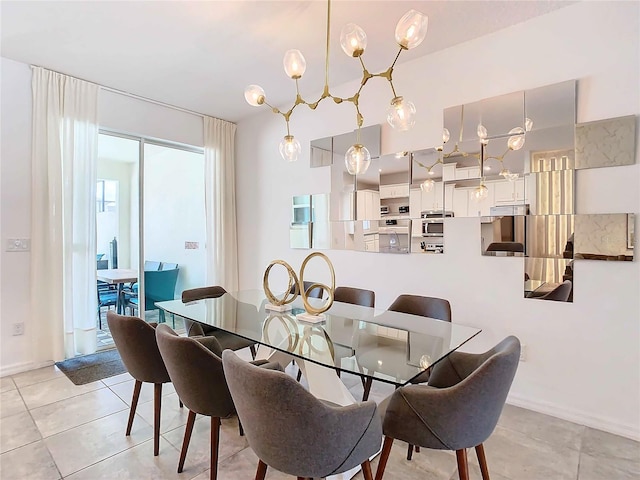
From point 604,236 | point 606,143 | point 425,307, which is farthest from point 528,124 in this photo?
point 425,307

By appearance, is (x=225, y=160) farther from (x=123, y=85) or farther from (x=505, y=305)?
(x=505, y=305)

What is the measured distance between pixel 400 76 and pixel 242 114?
2.27 m

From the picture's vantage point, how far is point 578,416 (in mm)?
2332

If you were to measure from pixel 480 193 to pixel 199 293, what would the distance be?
2.54 m

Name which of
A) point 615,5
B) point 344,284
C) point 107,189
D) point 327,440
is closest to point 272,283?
point 344,284

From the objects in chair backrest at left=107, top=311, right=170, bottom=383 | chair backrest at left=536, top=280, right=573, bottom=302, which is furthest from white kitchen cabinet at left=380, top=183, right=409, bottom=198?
chair backrest at left=107, top=311, right=170, bottom=383

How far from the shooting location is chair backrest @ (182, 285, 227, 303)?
2.94 m

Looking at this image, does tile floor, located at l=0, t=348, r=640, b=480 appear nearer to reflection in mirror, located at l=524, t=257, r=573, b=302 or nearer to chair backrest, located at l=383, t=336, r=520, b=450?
chair backrest, located at l=383, t=336, r=520, b=450

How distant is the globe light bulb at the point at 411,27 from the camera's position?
1589 mm

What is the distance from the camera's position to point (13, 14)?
248 cm

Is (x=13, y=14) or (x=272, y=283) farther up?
(x=13, y=14)

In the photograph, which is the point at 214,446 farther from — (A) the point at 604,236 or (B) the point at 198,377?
(A) the point at 604,236

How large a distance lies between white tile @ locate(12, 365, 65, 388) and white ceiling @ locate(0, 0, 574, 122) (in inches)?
113

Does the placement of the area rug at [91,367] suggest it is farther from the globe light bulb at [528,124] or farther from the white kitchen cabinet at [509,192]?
the globe light bulb at [528,124]
